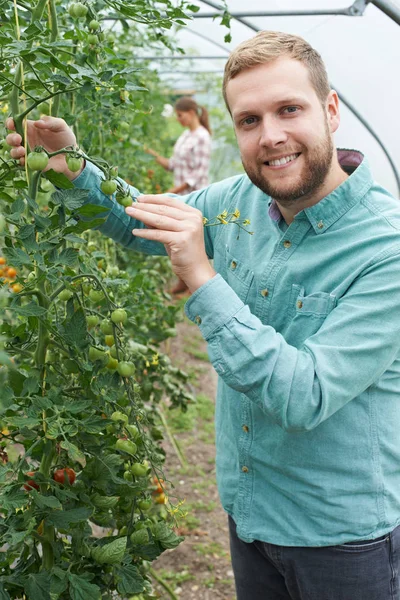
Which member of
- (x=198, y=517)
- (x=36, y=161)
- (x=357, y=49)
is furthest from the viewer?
(x=357, y=49)

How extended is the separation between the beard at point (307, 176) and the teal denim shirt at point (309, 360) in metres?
0.04

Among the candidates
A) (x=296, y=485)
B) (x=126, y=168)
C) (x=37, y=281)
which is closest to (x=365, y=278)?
(x=296, y=485)

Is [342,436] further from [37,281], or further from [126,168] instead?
Answer: [126,168]

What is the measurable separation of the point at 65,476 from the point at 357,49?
280cm

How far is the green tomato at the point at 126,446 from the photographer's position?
3.62 feet

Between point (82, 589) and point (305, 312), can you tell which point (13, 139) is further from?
point (82, 589)

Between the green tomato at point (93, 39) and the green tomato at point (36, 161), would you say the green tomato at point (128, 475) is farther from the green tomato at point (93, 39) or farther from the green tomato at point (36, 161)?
the green tomato at point (93, 39)

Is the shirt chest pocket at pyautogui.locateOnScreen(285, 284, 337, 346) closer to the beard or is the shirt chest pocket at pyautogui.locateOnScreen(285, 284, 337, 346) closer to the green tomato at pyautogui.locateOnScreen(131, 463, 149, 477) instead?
Answer: the beard

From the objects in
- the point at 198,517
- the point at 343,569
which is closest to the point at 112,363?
the point at 343,569

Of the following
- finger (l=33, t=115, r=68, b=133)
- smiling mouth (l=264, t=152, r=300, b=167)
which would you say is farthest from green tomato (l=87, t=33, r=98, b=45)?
smiling mouth (l=264, t=152, r=300, b=167)

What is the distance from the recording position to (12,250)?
921 mm

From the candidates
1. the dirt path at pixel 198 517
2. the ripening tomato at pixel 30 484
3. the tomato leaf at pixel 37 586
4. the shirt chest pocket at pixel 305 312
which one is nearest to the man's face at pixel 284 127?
the shirt chest pocket at pixel 305 312

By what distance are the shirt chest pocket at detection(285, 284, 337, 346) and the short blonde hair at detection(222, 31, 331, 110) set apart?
0.36 metres

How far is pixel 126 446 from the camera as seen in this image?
1.10m
